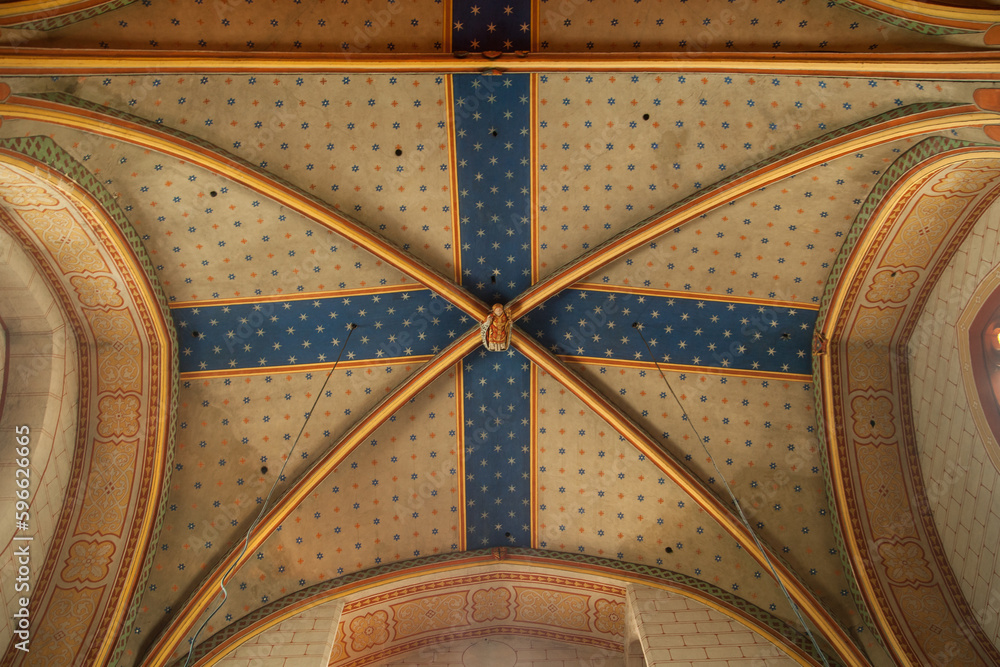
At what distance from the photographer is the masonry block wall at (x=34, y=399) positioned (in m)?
7.89

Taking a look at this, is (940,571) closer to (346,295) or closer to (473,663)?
(473,663)

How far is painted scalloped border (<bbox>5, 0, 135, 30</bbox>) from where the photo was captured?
627 centimetres

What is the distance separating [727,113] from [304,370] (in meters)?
7.27

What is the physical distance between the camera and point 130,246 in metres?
8.70

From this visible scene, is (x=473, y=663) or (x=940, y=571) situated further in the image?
(x=473, y=663)

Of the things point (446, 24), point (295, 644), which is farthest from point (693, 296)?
point (295, 644)

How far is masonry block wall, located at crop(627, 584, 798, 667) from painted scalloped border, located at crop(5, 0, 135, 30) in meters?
10.4

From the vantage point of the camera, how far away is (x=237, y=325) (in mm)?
9891

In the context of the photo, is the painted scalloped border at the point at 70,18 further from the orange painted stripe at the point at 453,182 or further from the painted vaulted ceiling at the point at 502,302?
the orange painted stripe at the point at 453,182

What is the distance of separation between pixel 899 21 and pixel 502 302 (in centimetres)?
611

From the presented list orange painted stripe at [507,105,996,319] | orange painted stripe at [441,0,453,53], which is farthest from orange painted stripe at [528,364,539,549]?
orange painted stripe at [441,0,453,53]

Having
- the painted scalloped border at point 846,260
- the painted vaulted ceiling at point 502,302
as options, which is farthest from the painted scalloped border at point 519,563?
the painted scalloped border at point 846,260

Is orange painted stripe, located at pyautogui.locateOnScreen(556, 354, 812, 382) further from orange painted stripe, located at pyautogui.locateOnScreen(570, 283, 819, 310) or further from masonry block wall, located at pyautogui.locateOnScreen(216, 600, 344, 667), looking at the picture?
masonry block wall, located at pyautogui.locateOnScreen(216, 600, 344, 667)

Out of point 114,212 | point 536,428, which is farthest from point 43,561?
point 536,428
